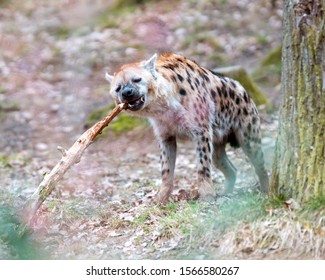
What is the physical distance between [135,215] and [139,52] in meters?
8.96

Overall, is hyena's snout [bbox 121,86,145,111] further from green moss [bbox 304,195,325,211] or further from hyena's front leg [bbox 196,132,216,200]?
green moss [bbox 304,195,325,211]

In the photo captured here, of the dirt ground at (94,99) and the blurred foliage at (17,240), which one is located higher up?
the blurred foliage at (17,240)

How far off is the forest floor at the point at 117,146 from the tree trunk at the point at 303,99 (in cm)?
29

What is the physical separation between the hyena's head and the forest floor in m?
1.16

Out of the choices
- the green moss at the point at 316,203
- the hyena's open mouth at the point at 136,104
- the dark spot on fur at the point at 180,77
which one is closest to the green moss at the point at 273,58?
the dark spot on fur at the point at 180,77

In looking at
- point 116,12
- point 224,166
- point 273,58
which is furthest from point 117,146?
point 116,12

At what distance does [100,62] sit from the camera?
1551cm

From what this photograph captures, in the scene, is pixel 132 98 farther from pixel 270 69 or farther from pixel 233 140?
pixel 270 69

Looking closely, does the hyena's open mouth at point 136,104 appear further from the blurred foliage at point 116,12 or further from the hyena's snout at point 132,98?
the blurred foliage at point 116,12

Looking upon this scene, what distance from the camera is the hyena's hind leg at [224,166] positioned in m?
8.31

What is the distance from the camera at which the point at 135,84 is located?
702 centimetres

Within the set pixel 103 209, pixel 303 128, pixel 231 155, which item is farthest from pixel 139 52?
pixel 303 128

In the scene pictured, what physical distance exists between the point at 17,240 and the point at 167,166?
6.80ft
